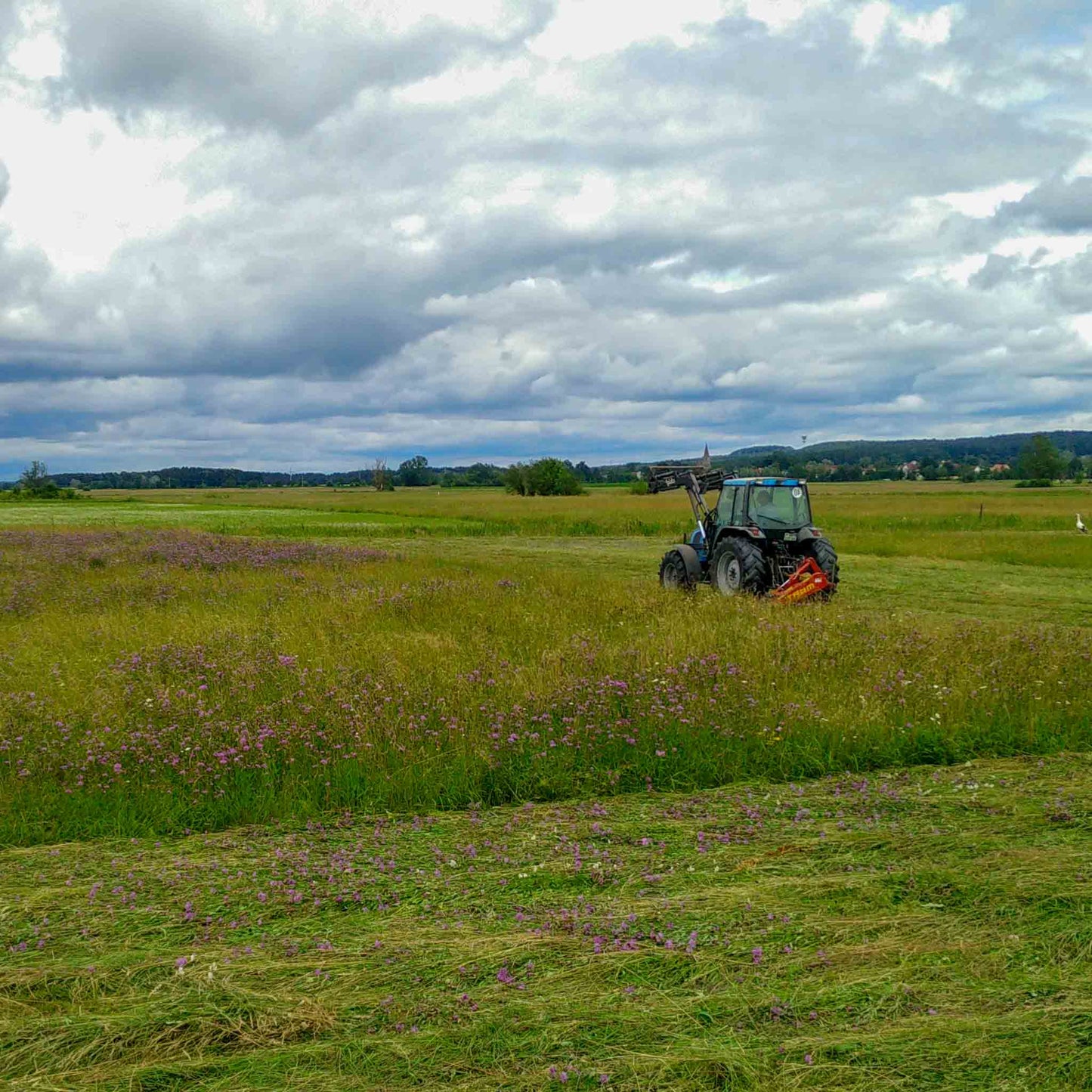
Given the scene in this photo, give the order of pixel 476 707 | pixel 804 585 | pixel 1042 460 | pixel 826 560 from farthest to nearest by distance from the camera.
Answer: pixel 1042 460
pixel 826 560
pixel 804 585
pixel 476 707

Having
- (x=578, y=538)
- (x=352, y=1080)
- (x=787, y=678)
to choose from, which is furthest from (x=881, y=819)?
(x=578, y=538)

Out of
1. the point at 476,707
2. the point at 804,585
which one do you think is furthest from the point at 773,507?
the point at 476,707

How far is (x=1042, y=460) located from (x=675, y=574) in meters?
103

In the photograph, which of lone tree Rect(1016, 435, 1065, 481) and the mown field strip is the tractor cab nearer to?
the mown field strip

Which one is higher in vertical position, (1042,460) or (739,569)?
A: (1042,460)

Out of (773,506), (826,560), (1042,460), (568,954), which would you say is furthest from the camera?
(1042,460)

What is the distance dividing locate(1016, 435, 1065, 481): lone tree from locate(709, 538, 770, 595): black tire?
101 metres

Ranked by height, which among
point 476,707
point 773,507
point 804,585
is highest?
point 773,507

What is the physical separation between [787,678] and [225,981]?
230 inches

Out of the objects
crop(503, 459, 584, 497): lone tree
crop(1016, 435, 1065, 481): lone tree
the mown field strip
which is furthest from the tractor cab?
crop(1016, 435, 1065, 481): lone tree

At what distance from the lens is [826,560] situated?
14812 mm

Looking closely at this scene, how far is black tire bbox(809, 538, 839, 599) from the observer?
1462cm

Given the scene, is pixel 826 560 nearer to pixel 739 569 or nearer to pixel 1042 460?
pixel 739 569

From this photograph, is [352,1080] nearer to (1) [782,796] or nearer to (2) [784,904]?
(2) [784,904]
